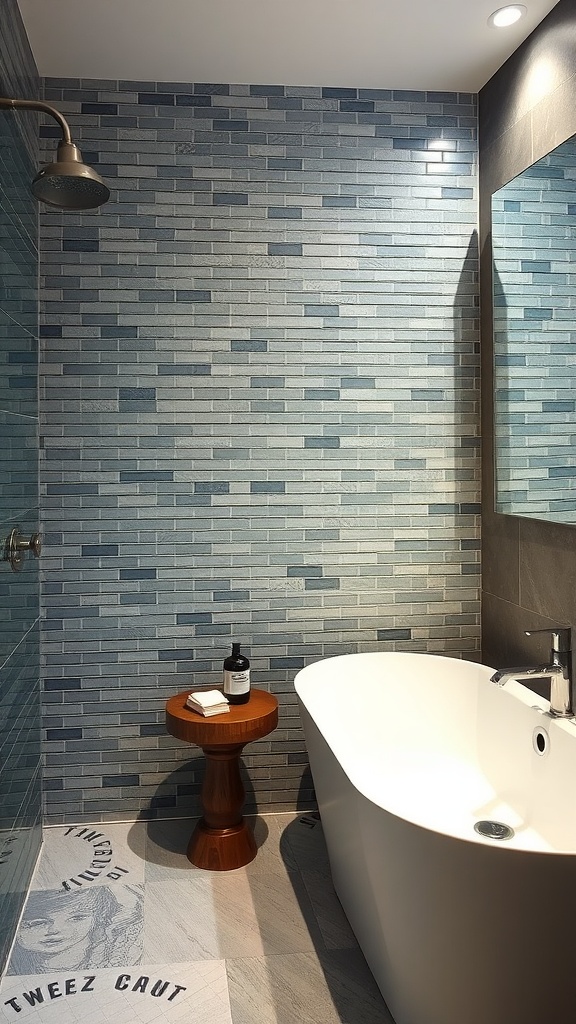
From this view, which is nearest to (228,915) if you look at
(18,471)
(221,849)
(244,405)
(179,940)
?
(179,940)

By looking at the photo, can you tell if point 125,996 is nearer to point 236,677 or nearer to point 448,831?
point 236,677

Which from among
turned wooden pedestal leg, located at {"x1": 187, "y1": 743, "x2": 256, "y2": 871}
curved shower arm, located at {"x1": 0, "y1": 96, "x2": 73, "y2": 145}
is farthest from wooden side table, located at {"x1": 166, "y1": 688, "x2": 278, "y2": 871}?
curved shower arm, located at {"x1": 0, "y1": 96, "x2": 73, "y2": 145}

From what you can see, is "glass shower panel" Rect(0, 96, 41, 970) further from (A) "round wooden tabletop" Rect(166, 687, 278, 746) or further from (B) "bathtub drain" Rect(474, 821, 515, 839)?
(B) "bathtub drain" Rect(474, 821, 515, 839)

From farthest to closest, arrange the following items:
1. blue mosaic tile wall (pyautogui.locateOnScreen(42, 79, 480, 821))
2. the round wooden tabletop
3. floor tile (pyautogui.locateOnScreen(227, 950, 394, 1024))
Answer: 1. blue mosaic tile wall (pyautogui.locateOnScreen(42, 79, 480, 821))
2. the round wooden tabletop
3. floor tile (pyautogui.locateOnScreen(227, 950, 394, 1024))

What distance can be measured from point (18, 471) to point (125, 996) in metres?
1.56

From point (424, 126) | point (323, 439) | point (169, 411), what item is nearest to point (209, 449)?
point (169, 411)

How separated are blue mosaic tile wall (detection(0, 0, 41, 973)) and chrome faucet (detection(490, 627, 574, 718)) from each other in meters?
1.48

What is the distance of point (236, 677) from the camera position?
2.92 m

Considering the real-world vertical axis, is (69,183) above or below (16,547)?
above

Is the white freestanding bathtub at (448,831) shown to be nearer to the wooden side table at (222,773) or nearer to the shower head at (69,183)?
the wooden side table at (222,773)

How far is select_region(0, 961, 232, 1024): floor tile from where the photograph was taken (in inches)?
82.6

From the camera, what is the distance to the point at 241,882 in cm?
276

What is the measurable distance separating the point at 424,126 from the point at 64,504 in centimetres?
206

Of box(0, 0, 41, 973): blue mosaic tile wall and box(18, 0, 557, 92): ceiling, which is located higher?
box(18, 0, 557, 92): ceiling
